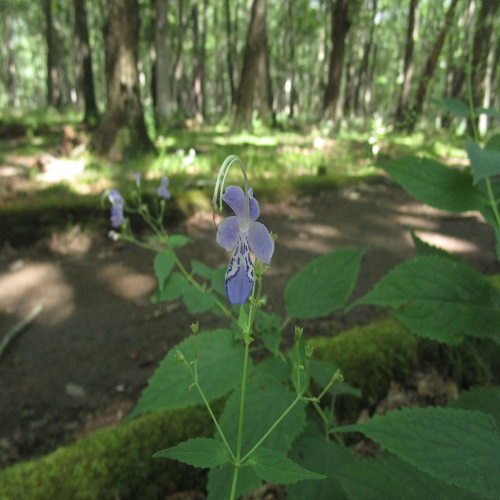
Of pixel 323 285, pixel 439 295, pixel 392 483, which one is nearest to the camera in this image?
pixel 392 483

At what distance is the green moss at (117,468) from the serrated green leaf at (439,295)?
91 centimetres

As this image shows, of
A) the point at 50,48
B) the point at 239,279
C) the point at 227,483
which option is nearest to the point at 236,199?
the point at 239,279

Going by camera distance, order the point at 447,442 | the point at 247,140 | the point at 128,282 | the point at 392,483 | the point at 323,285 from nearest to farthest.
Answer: the point at 447,442
the point at 392,483
the point at 323,285
the point at 128,282
the point at 247,140

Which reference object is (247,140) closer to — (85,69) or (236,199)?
(85,69)

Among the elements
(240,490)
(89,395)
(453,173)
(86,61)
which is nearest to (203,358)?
(240,490)

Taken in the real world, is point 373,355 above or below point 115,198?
below

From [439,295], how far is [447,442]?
576 millimetres

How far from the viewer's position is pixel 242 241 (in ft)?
2.34

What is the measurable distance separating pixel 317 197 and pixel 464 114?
4091mm

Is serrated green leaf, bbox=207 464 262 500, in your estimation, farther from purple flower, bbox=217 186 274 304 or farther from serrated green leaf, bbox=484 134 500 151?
serrated green leaf, bbox=484 134 500 151

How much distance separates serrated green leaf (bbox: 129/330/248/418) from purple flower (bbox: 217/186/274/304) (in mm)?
560

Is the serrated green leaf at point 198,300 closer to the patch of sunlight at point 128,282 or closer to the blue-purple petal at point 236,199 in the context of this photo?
the blue-purple petal at point 236,199

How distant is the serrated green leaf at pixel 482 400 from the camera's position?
1156 mm

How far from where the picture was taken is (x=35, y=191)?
5219 millimetres
